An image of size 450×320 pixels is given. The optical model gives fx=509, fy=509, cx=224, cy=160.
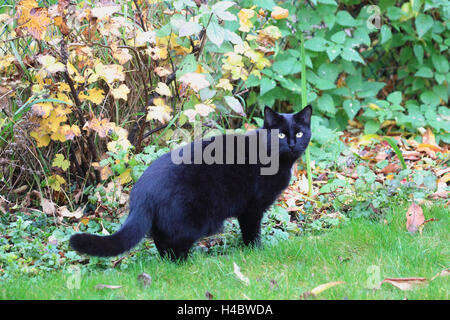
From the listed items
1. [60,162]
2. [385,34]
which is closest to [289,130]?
[60,162]

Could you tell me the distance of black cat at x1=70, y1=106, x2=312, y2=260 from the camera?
250 centimetres

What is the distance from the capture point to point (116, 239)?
7.88 ft

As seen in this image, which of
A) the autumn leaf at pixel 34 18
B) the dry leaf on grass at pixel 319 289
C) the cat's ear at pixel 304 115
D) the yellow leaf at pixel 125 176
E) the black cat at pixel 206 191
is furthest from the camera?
the yellow leaf at pixel 125 176

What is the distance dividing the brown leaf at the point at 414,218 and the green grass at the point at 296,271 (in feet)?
0.14

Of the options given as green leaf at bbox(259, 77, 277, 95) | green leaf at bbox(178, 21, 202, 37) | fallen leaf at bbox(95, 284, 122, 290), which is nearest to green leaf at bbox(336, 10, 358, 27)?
green leaf at bbox(259, 77, 277, 95)

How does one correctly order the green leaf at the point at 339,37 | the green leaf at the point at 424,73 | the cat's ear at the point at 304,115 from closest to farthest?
the cat's ear at the point at 304,115 → the green leaf at the point at 339,37 → the green leaf at the point at 424,73

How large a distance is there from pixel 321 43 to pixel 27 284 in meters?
3.21

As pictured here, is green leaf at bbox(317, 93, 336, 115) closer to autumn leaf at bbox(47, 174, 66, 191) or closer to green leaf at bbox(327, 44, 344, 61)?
green leaf at bbox(327, 44, 344, 61)

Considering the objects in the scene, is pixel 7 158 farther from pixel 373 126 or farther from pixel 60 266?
pixel 373 126

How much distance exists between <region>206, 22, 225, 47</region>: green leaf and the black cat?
0.50 meters

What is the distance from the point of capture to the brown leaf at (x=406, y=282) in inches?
87.7

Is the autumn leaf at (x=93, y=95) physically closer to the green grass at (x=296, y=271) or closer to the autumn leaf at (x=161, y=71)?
the autumn leaf at (x=161, y=71)

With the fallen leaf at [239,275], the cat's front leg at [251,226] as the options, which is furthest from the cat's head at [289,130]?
the fallen leaf at [239,275]

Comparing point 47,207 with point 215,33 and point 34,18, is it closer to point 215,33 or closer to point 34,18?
point 34,18
